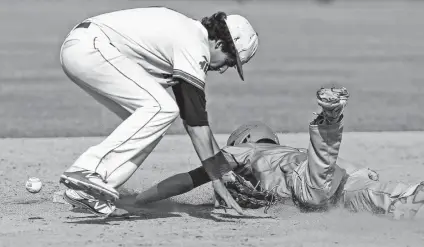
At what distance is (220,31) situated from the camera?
663 centimetres

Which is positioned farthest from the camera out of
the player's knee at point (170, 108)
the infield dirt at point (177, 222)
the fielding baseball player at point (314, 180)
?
the fielding baseball player at point (314, 180)

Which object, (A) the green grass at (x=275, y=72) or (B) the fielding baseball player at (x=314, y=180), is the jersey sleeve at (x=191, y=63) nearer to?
(B) the fielding baseball player at (x=314, y=180)

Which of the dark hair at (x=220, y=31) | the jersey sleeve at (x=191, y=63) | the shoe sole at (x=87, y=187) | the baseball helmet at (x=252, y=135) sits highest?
the dark hair at (x=220, y=31)

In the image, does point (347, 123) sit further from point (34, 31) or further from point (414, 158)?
point (34, 31)

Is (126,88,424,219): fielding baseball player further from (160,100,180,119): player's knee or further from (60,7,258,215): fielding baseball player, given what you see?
(160,100,180,119): player's knee

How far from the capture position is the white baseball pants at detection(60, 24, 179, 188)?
654 centimetres

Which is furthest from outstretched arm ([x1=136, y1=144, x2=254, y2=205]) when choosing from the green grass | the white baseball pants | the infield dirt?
the green grass

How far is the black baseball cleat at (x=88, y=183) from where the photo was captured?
636 centimetres

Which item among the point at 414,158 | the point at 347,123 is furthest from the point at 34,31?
the point at 414,158

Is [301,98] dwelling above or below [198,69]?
below

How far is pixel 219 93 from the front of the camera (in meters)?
15.5

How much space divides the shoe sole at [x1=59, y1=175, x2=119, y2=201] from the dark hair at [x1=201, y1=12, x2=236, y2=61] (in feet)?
4.03

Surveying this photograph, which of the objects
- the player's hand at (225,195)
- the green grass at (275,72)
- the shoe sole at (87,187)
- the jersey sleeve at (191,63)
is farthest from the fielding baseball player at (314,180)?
the green grass at (275,72)

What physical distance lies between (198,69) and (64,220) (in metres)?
1.46
